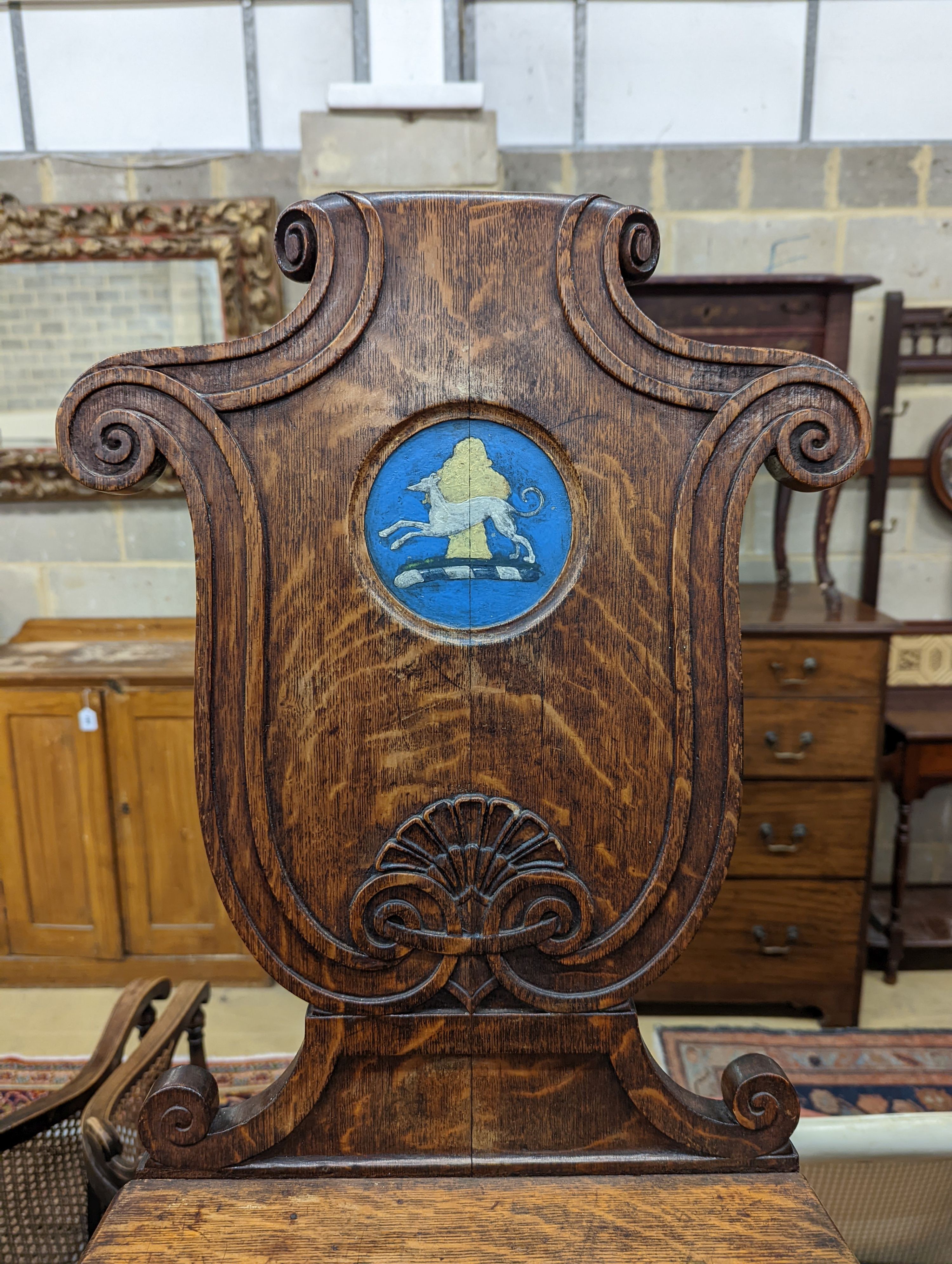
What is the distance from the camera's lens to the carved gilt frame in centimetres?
251

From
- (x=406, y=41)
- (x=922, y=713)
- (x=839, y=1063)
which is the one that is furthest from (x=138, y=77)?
(x=839, y=1063)

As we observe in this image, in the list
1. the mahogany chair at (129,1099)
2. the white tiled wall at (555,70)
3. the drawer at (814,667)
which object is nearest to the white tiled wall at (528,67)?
the white tiled wall at (555,70)

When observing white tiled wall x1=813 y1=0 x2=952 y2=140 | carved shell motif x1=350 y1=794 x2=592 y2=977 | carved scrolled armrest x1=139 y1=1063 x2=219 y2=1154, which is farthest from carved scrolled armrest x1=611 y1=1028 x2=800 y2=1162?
white tiled wall x1=813 y1=0 x2=952 y2=140

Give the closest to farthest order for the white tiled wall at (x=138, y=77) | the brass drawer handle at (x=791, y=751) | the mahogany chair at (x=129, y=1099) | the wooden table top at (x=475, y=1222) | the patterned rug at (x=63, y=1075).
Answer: the wooden table top at (x=475, y=1222) < the mahogany chair at (x=129, y=1099) < the patterned rug at (x=63, y=1075) < the brass drawer handle at (x=791, y=751) < the white tiled wall at (x=138, y=77)

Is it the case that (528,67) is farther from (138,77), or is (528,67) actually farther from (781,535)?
(781,535)

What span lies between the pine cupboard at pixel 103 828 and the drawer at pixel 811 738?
1473mm

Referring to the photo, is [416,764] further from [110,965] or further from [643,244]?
[110,965]

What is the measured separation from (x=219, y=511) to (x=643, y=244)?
0.45 meters

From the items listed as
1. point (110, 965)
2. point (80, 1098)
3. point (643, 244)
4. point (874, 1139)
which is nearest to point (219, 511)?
point (643, 244)

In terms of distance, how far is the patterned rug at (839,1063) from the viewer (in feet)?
6.92

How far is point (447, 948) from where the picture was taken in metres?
0.84

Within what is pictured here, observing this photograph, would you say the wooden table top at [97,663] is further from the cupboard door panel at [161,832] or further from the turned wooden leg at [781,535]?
the turned wooden leg at [781,535]

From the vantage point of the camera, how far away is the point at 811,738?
2209 millimetres

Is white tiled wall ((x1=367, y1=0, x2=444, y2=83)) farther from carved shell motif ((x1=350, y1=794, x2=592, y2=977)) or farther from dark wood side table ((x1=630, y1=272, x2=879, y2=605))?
carved shell motif ((x1=350, y1=794, x2=592, y2=977))
